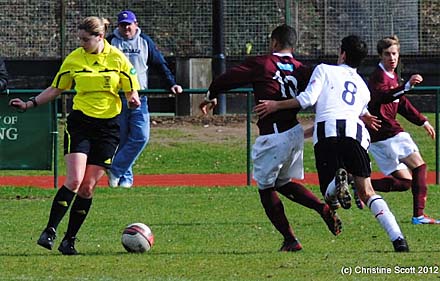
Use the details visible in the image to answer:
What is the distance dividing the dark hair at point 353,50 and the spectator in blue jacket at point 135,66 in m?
5.44

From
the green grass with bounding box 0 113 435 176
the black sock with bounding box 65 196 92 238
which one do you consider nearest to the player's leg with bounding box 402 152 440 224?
the black sock with bounding box 65 196 92 238

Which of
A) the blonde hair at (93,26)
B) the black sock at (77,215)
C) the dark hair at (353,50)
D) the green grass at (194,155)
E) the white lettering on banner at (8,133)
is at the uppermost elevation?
the blonde hair at (93,26)

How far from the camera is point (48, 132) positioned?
16.2 meters

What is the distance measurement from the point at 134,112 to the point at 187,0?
9.14 m

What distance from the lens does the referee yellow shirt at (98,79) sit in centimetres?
1040

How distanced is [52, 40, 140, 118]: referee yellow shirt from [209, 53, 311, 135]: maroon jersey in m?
0.90

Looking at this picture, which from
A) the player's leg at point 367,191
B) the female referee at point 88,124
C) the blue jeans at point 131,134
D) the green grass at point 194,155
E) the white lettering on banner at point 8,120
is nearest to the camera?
the player's leg at point 367,191

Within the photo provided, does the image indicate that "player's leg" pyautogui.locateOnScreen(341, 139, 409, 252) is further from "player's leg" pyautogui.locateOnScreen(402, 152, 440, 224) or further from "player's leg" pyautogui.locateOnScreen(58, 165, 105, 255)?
"player's leg" pyautogui.locateOnScreen(402, 152, 440, 224)

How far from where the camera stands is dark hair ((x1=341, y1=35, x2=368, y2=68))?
33.8 ft

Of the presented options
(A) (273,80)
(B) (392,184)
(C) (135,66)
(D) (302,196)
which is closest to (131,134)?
(C) (135,66)

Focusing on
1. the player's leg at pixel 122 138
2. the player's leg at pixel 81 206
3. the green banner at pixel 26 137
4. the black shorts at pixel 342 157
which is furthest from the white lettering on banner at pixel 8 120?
the black shorts at pixel 342 157

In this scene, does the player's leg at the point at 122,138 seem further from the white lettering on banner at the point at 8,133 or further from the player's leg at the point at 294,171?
the player's leg at the point at 294,171

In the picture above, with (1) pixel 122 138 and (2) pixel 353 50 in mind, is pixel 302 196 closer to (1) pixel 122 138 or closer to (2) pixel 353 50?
(2) pixel 353 50

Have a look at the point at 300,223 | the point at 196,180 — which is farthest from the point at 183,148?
the point at 300,223
